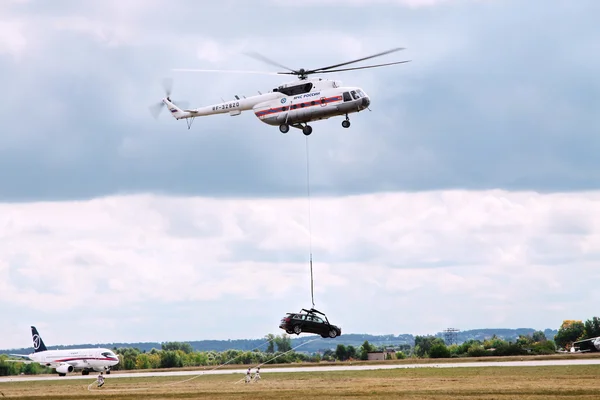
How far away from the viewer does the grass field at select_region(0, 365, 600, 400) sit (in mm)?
73938

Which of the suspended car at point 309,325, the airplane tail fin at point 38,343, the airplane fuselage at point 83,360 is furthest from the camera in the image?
the airplane tail fin at point 38,343

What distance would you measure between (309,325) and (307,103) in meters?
15.2

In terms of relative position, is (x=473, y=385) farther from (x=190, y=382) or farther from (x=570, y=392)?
(x=190, y=382)

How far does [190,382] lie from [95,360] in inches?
1757

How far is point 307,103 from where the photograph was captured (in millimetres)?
72062

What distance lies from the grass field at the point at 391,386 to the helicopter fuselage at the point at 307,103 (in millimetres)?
19698

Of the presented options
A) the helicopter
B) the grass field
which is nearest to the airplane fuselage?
the grass field

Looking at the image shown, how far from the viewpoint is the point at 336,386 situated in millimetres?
87312

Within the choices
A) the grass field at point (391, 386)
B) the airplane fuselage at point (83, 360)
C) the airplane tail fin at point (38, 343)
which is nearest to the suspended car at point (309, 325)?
the grass field at point (391, 386)

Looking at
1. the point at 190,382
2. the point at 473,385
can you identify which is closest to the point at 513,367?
the point at 473,385

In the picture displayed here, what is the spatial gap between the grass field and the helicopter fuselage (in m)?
19.7

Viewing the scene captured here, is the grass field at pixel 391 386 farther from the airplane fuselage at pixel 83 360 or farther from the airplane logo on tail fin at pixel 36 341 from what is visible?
the airplane logo on tail fin at pixel 36 341

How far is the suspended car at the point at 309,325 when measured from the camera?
6906 centimetres

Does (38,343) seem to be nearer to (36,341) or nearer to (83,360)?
(36,341)
